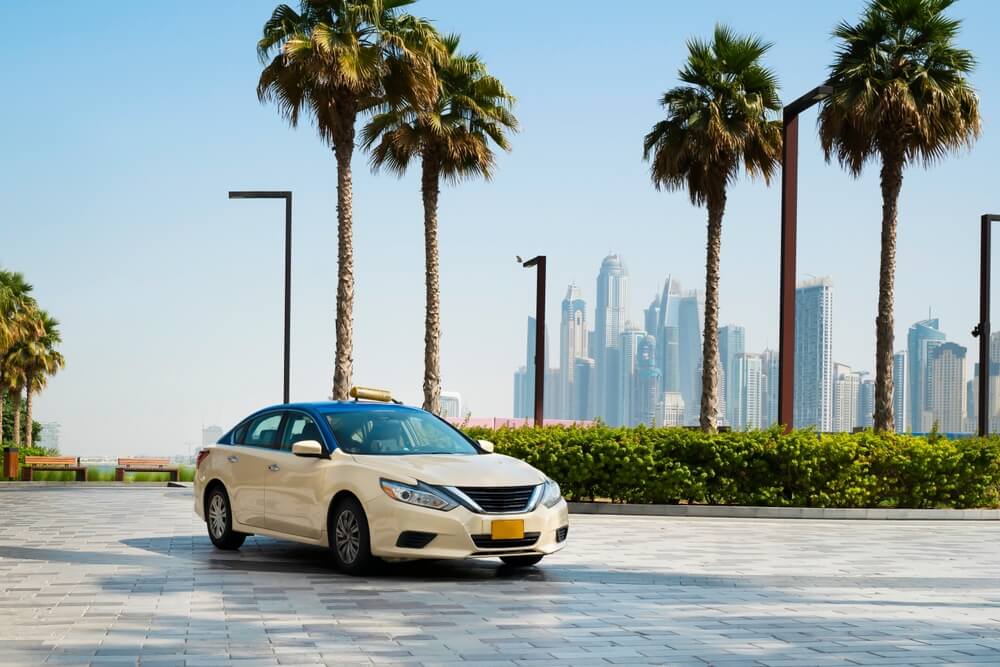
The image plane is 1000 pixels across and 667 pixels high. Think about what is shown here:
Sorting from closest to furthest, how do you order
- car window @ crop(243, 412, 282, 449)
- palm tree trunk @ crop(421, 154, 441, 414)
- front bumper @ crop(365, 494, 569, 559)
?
front bumper @ crop(365, 494, 569, 559), car window @ crop(243, 412, 282, 449), palm tree trunk @ crop(421, 154, 441, 414)

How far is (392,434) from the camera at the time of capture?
12.3 m

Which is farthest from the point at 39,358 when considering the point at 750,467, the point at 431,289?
the point at 750,467

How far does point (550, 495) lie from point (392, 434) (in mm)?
1743

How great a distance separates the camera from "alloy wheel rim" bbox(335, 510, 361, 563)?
445 inches

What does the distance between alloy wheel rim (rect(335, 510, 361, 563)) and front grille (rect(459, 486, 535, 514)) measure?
3.55 ft

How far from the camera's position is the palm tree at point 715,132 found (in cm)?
3144

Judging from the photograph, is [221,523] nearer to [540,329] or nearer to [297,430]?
[297,430]

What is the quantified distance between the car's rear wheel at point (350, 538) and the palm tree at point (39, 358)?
5955 cm

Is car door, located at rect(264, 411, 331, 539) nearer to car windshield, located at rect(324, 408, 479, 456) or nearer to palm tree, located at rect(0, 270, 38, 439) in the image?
car windshield, located at rect(324, 408, 479, 456)

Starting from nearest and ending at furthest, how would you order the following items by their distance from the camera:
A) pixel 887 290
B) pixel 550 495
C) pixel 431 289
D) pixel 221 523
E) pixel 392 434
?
1. pixel 550 495
2. pixel 392 434
3. pixel 221 523
4. pixel 887 290
5. pixel 431 289

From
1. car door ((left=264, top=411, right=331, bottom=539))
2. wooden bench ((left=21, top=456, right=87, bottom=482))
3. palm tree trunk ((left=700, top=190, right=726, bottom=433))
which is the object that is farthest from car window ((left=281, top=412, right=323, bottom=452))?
wooden bench ((left=21, top=456, right=87, bottom=482))

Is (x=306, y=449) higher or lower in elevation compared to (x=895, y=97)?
lower

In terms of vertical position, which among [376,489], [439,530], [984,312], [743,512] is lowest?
[743,512]

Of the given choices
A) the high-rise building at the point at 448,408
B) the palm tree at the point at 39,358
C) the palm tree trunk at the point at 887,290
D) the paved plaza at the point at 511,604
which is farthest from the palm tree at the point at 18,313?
the paved plaza at the point at 511,604
